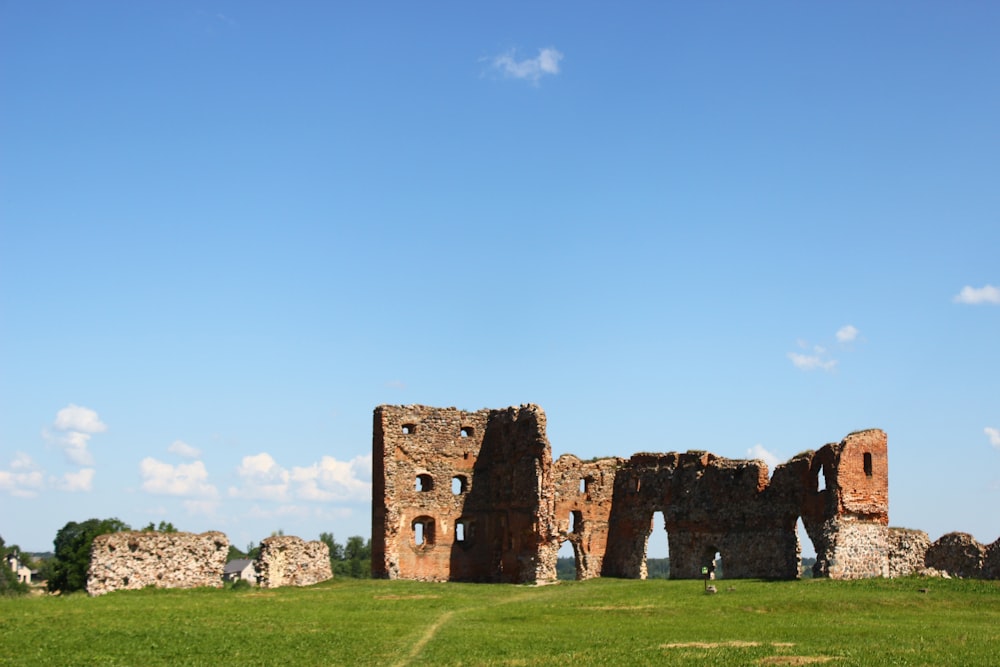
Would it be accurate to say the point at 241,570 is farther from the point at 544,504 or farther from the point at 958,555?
the point at 958,555

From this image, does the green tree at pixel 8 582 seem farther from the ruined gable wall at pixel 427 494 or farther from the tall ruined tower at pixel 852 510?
the tall ruined tower at pixel 852 510

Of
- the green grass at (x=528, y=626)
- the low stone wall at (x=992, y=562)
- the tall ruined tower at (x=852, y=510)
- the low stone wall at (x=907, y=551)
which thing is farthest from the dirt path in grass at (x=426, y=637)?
the low stone wall at (x=992, y=562)

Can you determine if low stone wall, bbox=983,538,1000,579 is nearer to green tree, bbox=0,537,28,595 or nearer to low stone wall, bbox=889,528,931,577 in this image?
low stone wall, bbox=889,528,931,577

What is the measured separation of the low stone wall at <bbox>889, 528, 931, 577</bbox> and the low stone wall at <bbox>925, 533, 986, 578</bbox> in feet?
0.86

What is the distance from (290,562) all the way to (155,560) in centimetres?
549

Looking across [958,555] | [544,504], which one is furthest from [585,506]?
[958,555]

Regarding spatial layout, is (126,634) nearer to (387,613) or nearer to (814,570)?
(387,613)

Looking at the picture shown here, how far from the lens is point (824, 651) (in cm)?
2109

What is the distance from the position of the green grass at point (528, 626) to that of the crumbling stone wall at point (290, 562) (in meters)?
2.16

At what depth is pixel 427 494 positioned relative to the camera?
152ft

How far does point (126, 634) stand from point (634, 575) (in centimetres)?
2654

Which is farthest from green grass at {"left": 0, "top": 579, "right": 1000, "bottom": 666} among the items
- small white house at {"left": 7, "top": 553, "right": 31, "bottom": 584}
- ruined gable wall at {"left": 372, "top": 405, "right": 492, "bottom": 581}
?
small white house at {"left": 7, "top": 553, "right": 31, "bottom": 584}

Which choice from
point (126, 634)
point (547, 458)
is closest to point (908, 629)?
point (126, 634)

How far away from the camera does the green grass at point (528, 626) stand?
21.1 meters
